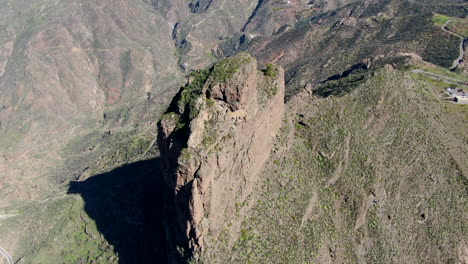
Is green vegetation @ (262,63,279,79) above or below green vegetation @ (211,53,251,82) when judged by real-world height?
below

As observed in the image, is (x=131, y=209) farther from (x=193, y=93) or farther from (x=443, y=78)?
(x=443, y=78)

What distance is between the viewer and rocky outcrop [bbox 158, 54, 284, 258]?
145 ft

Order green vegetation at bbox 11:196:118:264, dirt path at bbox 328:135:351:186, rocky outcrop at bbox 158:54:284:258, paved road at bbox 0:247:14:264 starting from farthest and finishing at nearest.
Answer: paved road at bbox 0:247:14:264, green vegetation at bbox 11:196:118:264, dirt path at bbox 328:135:351:186, rocky outcrop at bbox 158:54:284:258

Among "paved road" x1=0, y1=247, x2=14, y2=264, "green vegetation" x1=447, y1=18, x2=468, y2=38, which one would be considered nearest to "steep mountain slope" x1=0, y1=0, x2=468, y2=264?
"paved road" x1=0, y1=247, x2=14, y2=264

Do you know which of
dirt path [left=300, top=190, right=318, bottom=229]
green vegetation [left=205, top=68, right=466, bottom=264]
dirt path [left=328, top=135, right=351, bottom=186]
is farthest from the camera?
dirt path [left=328, top=135, right=351, bottom=186]

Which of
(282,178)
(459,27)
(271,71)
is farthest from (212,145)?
(459,27)

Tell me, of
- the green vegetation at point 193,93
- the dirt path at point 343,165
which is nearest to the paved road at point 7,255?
the green vegetation at point 193,93

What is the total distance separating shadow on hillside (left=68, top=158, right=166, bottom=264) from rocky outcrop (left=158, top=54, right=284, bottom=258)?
2104 cm

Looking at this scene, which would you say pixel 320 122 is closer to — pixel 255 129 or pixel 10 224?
pixel 255 129

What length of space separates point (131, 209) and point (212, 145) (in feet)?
145

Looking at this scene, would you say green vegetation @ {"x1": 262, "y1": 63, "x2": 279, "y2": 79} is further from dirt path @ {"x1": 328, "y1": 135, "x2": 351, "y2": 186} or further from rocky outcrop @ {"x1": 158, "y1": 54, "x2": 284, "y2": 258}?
dirt path @ {"x1": 328, "y1": 135, "x2": 351, "y2": 186}

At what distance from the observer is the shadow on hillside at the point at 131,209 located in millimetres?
69500

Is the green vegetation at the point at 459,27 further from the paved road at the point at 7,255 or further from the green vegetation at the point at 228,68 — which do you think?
the paved road at the point at 7,255

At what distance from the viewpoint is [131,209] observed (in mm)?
80750
